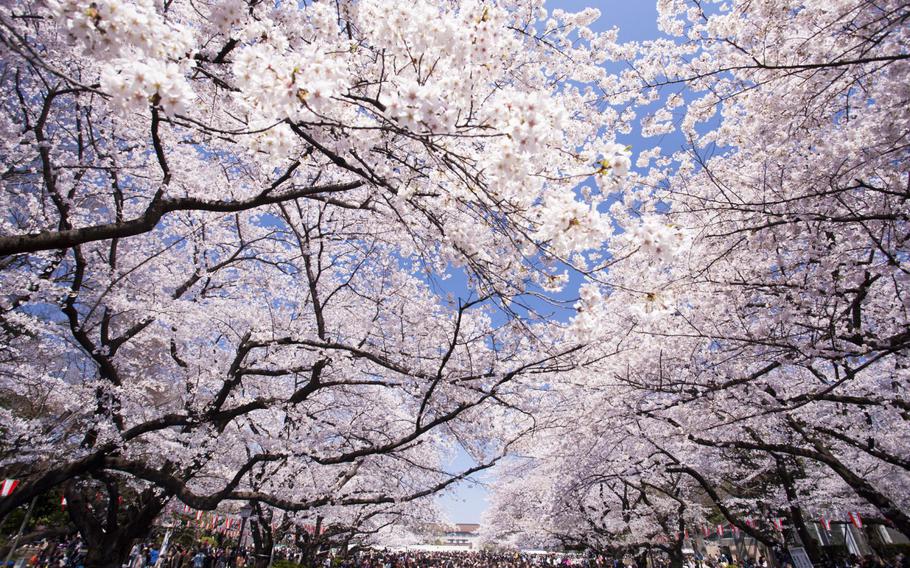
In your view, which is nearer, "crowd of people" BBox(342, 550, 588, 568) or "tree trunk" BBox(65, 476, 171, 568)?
"tree trunk" BBox(65, 476, 171, 568)

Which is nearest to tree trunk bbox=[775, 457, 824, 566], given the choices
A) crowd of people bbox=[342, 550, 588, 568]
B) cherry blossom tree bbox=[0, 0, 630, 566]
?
cherry blossom tree bbox=[0, 0, 630, 566]

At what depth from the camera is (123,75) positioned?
2010 millimetres

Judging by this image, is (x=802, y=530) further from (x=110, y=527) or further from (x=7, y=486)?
(x=7, y=486)

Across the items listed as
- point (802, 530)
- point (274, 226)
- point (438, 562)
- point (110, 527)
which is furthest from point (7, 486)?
point (438, 562)

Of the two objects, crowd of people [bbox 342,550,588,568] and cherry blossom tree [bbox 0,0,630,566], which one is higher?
cherry blossom tree [bbox 0,0,630,566]

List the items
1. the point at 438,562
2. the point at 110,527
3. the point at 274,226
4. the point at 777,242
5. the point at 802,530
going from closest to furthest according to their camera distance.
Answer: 1. the point at 777,242
2. the point at 110,527
3. the point at 274,226
4. the point at 802,530
5. the point at 438,562

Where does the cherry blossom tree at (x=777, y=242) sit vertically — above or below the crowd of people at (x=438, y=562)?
above

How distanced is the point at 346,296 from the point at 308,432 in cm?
309

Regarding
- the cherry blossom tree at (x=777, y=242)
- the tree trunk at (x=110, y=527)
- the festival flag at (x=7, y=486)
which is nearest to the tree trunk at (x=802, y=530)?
the cherry blossom tree at (x=777, y=242)

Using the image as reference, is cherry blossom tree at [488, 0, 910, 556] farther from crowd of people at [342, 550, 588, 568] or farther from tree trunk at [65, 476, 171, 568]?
crowd of people at [342, 550, 588, 568]

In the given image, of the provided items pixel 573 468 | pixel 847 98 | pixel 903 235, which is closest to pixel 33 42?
pixel 847 98

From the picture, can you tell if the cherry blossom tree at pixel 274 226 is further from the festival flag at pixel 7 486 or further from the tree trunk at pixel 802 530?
the tree trunk at pixel 802 530

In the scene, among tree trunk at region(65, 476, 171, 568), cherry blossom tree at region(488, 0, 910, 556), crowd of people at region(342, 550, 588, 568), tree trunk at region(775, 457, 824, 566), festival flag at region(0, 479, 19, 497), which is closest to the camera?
cherry blossom tree at region(488, 0, 910, 556)

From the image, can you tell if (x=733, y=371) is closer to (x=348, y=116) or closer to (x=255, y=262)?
(x=348, y=116)
